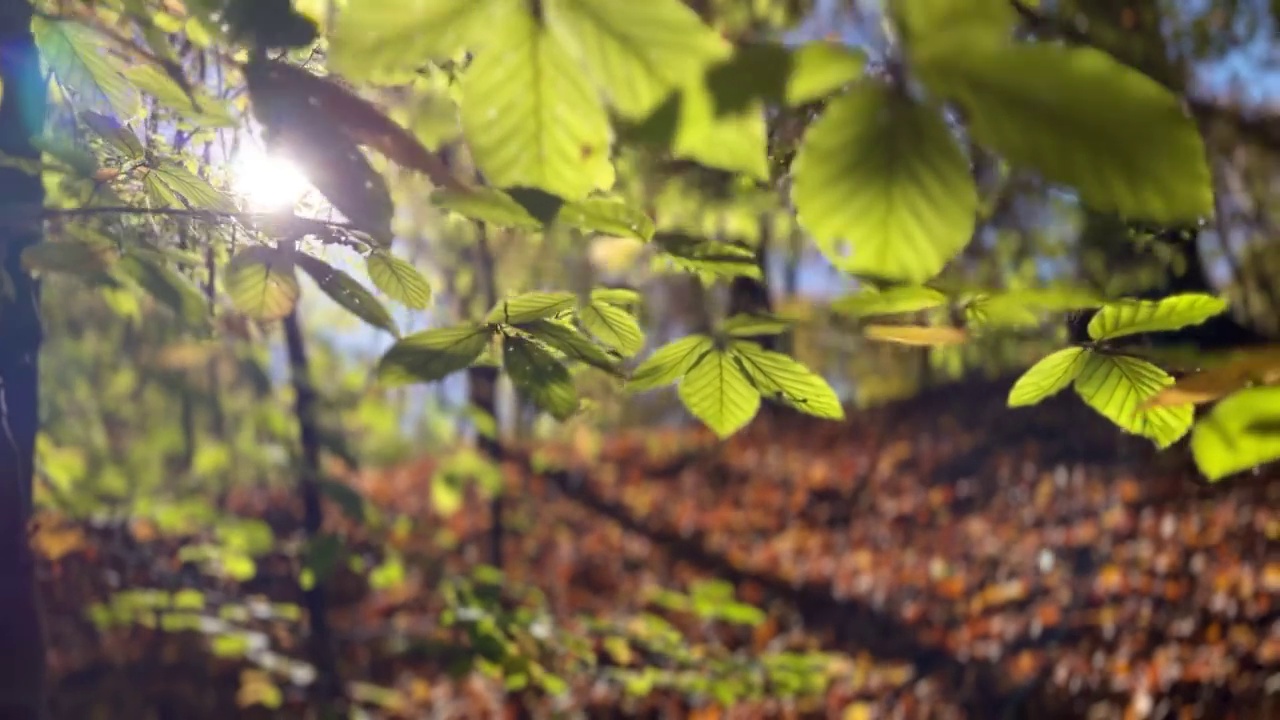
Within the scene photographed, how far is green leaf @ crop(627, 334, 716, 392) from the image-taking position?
801 millimetres

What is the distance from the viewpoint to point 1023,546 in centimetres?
537

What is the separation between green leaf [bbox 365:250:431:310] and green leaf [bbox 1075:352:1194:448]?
0.61 meters

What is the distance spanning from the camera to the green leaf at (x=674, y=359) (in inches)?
31.5

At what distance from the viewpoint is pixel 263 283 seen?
938mm

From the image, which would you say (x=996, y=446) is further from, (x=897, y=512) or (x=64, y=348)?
(x=64, y=348)

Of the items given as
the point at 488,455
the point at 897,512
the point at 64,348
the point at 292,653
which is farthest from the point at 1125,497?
the point at 64,348

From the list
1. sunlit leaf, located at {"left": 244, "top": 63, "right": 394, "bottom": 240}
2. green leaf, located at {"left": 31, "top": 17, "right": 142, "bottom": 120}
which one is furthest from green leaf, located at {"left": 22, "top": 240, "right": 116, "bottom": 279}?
sunlit leaf, located at {"left": 244, "top": 63, "right": 394, "bottom": 240}

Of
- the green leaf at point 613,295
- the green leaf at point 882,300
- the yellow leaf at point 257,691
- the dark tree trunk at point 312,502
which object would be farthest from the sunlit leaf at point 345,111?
the yellow leaf at point 257,691

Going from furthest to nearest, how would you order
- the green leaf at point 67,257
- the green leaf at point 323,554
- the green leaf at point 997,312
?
1. the green leaf at point 323,554
2. the green leaf at point 67,257
3. the green leaf at point 997,312

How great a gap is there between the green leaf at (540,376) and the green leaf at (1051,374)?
0.42 meters

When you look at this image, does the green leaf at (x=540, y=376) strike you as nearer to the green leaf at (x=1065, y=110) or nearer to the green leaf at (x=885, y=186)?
the green leaf at (x=885, y=186)

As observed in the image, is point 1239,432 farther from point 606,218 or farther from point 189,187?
point 189,187

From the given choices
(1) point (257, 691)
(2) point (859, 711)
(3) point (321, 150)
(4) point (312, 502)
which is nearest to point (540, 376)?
(3) point (321, 150)

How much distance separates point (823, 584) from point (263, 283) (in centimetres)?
551
